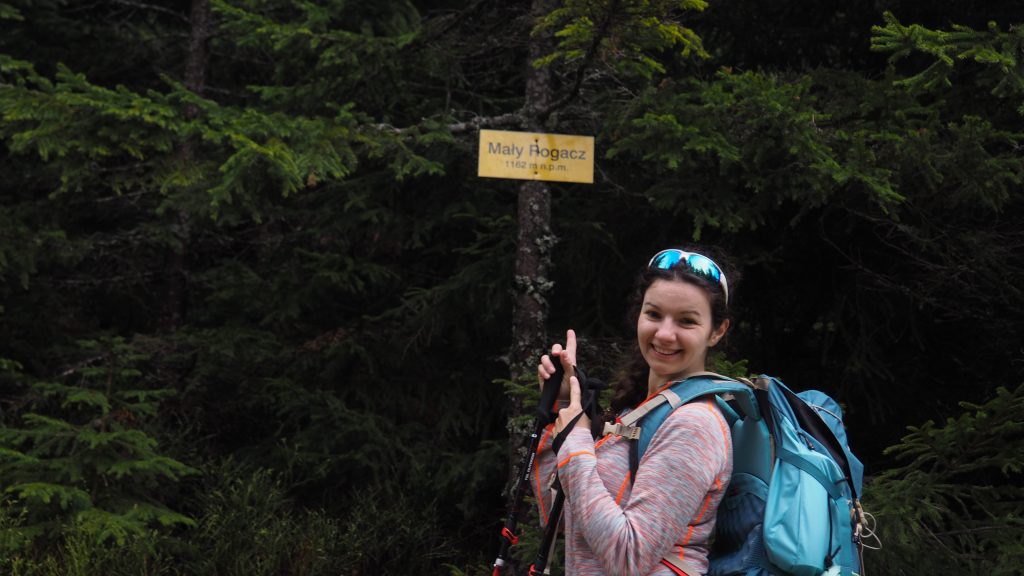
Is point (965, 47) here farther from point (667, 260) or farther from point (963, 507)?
point (667, 260)

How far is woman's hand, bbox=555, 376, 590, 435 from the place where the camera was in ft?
6.93

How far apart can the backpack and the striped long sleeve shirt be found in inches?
1.8

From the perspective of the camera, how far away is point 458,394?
272 inches

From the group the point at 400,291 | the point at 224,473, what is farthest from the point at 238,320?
the point at 224,473

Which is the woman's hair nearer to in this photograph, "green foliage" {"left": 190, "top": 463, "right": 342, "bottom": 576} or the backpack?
the backpack

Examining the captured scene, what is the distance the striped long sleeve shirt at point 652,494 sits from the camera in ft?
6.15

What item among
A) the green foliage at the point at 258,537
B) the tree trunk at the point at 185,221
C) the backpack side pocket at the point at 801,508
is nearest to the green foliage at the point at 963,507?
the backpack side pocket at the point at 801,508

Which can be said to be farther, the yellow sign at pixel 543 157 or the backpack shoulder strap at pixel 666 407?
the yellow sign at pixel 543 157

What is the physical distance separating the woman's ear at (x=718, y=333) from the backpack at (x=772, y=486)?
155mm

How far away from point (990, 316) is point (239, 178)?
3.95m

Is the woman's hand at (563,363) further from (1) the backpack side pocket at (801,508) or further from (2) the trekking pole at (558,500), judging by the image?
(1) the backpack side pocket at (801,508)

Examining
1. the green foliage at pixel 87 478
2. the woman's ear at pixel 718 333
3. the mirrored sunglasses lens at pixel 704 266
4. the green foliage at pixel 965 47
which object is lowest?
the green foliage at pixel 87 478

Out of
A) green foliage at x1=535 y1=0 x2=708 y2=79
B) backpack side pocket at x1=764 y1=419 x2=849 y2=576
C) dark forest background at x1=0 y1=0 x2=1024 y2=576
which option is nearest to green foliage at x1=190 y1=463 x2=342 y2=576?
dark forest background at x1=0 y1=0 x2=1024 y2=576

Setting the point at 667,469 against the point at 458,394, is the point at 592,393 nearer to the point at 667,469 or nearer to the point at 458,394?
the point at 667,469
